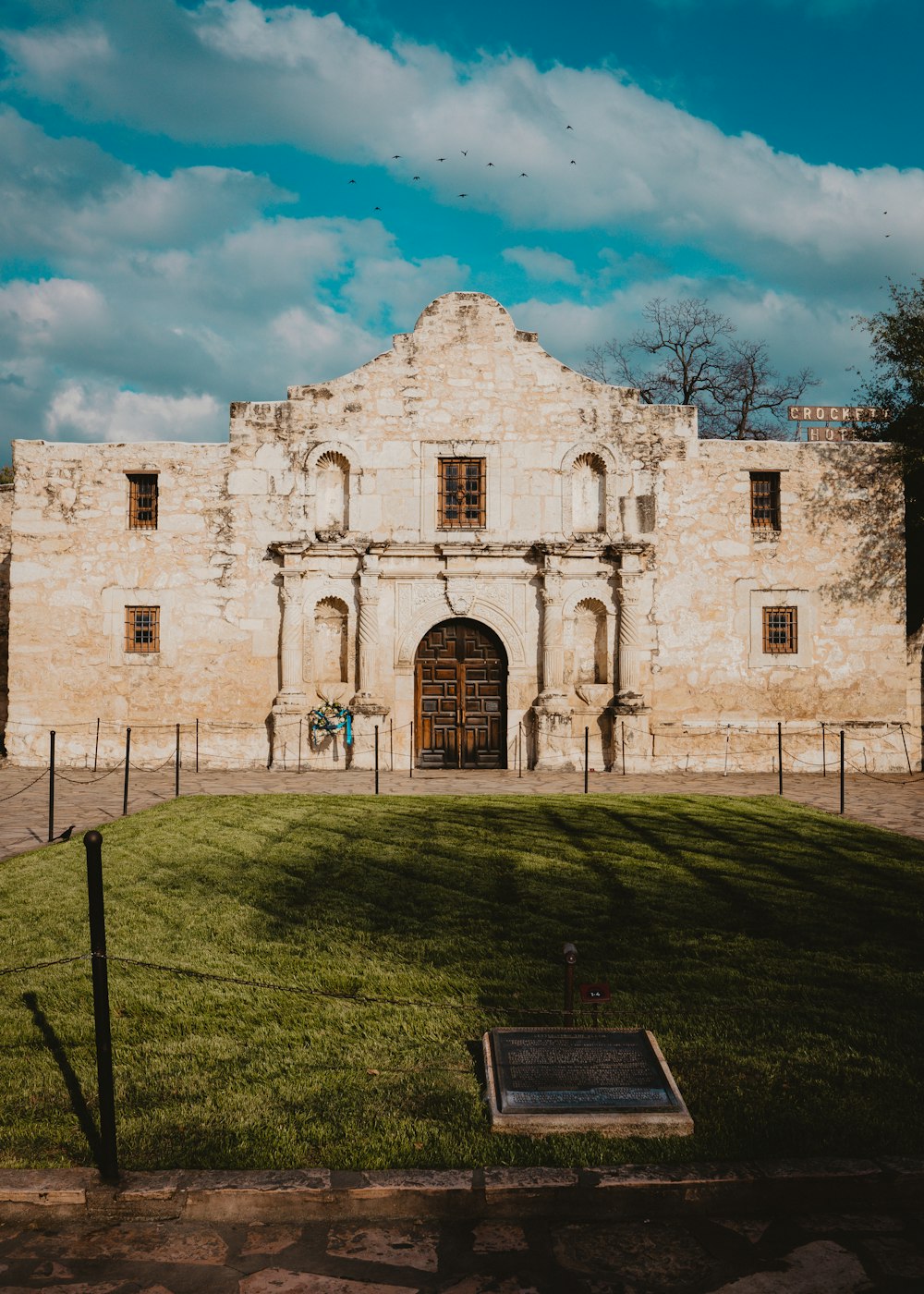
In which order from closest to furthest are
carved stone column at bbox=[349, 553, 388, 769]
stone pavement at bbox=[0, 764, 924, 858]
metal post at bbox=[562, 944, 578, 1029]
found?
metal post at bbox=[562, 944, 578, 1029] → stone pavement at bbox=[0, 764, 924, 858] → carved stone column at bbox=[349, 553, 388, 769]

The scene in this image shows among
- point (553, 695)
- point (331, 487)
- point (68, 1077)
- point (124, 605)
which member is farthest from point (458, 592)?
point (68, 1077)

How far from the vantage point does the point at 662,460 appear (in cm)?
1670

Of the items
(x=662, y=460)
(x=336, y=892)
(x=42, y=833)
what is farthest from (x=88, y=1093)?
(x=662, y=460)

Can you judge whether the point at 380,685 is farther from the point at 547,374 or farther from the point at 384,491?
the point at 547,374

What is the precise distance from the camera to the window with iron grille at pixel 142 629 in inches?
663

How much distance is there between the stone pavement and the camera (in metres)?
11.8

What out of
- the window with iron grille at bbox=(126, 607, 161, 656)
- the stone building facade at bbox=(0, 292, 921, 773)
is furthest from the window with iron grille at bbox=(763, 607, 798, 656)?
the window with iron grille at bbox=(126, 607, 161, 656)

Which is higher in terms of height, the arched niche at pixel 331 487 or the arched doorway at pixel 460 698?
the arched niche at pixel 331 487

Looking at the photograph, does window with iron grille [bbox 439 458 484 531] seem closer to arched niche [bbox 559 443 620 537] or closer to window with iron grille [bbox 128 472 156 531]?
arched niche [bbox 559 443 620 537]

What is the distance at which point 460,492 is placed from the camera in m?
16.8

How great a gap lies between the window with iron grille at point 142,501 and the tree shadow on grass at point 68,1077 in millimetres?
12976

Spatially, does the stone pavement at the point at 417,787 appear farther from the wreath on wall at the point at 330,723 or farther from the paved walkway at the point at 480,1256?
the paved walkway at the point at 480,1256

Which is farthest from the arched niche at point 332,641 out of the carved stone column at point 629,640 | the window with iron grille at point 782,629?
the window with iron grille at point 782,629

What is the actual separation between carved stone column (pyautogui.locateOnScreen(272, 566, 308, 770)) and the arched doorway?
2077 mm
